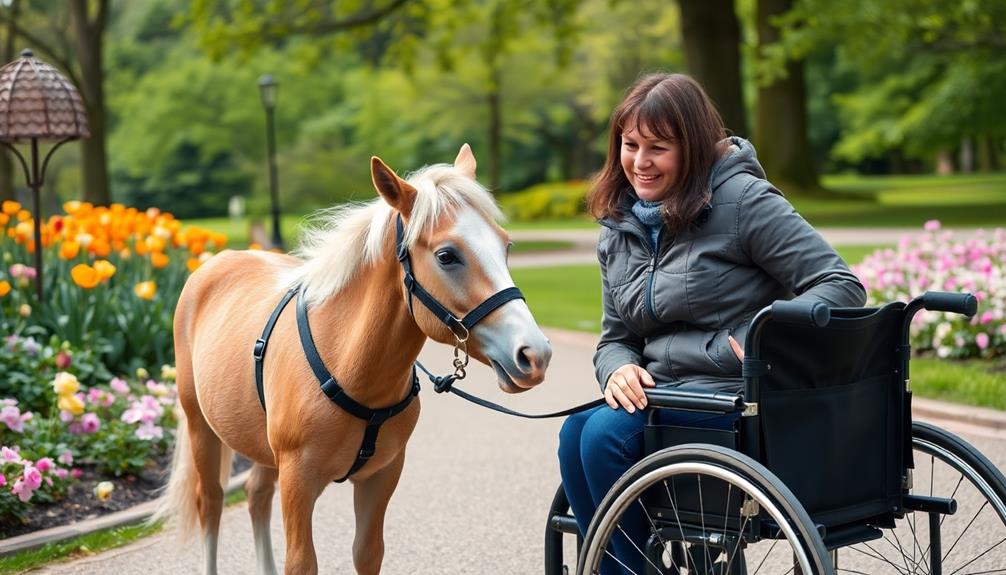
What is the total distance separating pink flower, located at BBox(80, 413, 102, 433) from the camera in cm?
664

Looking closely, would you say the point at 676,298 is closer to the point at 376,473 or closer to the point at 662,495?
the point at 662,495

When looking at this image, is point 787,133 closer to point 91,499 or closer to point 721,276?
point 91,499

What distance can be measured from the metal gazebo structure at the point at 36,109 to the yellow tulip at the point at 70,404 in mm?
2071

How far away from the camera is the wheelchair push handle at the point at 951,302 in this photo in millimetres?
3475

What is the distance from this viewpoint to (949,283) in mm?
10117

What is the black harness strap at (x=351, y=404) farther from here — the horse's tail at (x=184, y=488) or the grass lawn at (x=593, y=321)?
the grass lawn at (x=593, y=321)

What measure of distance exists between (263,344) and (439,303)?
0.87m

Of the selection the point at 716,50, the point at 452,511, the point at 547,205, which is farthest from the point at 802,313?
the point at 547,205

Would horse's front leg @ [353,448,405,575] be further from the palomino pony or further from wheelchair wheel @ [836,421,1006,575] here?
wheelchair wheel @ [836,421,1006,575]

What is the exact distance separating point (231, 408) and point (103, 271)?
3691mm

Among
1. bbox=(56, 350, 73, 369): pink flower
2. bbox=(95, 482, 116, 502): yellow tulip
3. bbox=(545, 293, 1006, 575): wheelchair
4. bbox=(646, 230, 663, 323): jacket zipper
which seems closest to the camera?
bbox=(545, 293, 1006, 575): wheelchair

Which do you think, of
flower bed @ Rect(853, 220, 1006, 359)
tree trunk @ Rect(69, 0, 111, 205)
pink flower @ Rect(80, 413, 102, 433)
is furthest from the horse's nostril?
tree trunk @ Rect(69, 0, 111, 205)

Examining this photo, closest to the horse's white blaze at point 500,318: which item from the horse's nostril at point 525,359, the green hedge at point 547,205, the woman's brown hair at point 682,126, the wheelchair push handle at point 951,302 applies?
the horse's nostril at point 525,359

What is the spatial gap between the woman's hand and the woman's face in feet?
1.80
